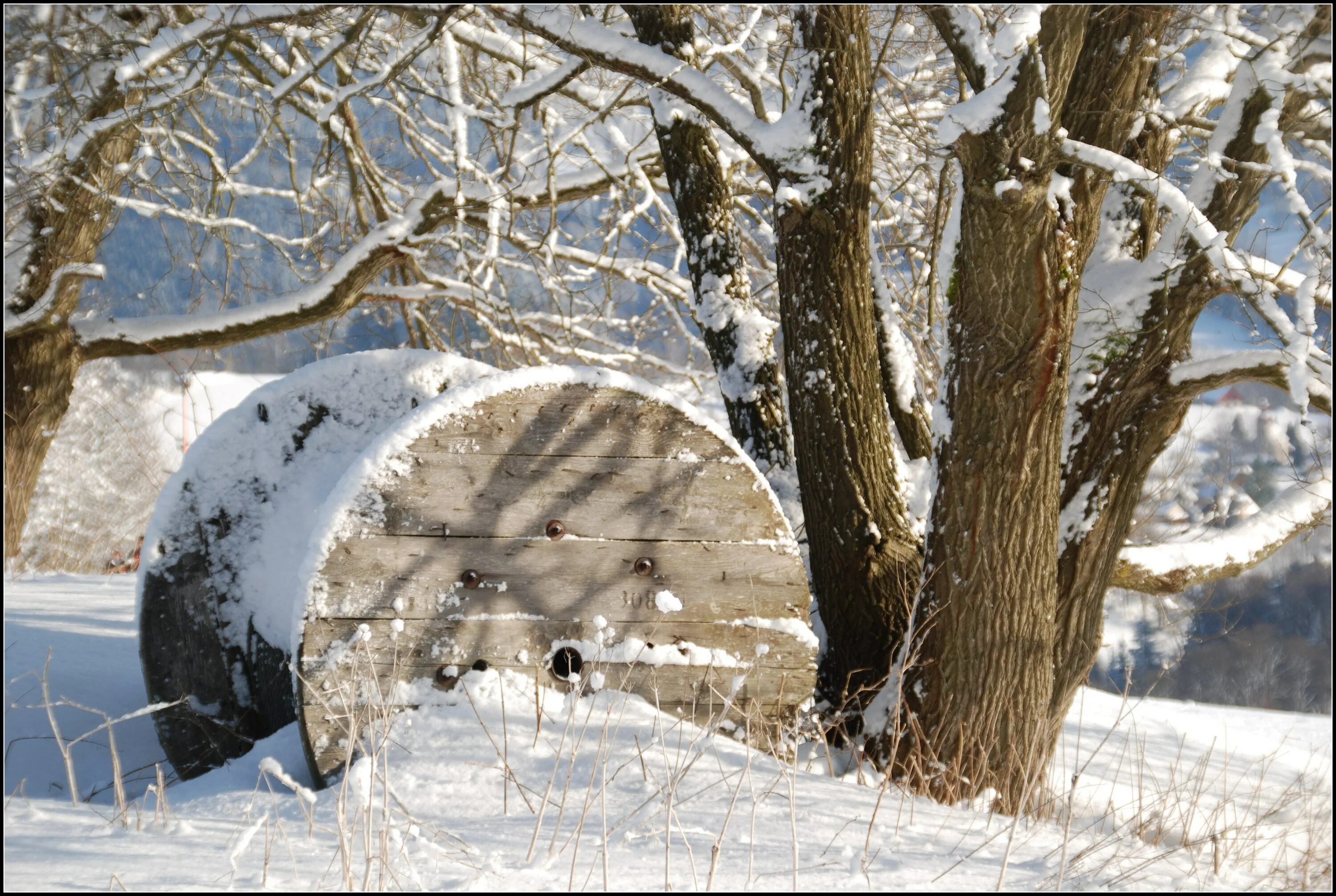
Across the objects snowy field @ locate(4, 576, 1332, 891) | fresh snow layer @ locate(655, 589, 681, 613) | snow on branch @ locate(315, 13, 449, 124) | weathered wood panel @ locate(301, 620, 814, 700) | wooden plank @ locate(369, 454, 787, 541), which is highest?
snow on branch @ locate(315, 13, 449, 124)

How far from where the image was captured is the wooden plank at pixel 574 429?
3.22 metres

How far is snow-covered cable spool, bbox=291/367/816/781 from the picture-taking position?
311 cm

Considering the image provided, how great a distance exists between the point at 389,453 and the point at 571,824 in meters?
1.32

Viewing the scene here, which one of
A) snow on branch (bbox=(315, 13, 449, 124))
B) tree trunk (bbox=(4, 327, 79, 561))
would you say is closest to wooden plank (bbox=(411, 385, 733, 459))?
snow on branch (bbox=(315, 13, 449, 124))

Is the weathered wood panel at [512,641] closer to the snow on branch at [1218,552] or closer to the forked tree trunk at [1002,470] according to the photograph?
the forked tree trunk at [1002,470]

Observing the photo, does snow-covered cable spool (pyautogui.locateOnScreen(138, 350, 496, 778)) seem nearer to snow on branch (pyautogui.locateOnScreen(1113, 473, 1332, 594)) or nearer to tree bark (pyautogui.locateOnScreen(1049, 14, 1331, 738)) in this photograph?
tree bark (pyautogui.locateOnScreen(1049, 14, 1331, 738))

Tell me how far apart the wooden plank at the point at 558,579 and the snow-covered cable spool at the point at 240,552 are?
0.73 metres

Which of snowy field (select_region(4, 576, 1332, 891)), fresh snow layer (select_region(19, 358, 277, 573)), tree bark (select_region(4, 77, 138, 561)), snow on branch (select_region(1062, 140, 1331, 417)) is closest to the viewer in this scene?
snowy field (select_region(4, 576, 1332, 891))

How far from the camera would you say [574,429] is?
3307 millimetres

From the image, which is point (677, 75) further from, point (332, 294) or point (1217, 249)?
point (332, 294)

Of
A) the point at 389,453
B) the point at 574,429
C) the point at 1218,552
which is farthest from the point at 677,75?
the point at 1218,552

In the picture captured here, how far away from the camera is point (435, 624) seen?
3.19 meters

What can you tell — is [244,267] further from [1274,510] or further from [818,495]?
[1274,510]

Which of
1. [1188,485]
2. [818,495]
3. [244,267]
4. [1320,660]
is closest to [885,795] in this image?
[818,495]
